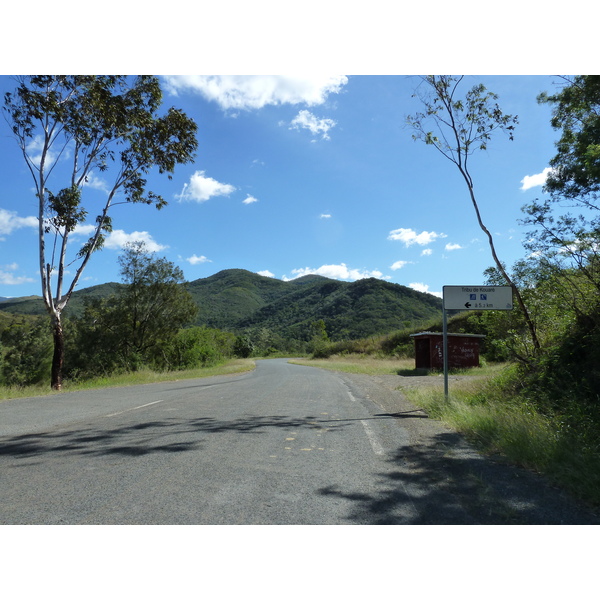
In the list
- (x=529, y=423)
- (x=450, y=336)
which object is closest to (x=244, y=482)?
(x=529, y=423)

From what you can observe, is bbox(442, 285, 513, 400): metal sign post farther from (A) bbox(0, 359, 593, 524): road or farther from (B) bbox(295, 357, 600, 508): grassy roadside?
(A) bbox(0, 359, 593, 524): road

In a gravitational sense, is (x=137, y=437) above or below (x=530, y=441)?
below

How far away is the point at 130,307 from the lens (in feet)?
100

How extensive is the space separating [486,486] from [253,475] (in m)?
2.41

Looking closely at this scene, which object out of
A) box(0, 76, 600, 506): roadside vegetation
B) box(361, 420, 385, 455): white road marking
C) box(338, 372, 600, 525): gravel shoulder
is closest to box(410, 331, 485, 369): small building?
box(0, 76, 600, 506): roadside vegetation

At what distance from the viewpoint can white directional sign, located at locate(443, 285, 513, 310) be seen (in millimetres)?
9477

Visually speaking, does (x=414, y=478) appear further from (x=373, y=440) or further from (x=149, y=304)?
(x=149, y=304)

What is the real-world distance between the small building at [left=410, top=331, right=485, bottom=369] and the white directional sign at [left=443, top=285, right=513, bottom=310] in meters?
19.3

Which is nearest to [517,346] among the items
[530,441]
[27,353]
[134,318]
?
[530,441]

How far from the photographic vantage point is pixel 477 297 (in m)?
9.59

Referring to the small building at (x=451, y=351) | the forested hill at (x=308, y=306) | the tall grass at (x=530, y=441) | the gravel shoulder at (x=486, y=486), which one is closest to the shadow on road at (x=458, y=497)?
the gravel shoulder at (x=486, y=486)

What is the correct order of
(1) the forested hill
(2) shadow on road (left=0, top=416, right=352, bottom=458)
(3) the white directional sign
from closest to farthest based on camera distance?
(2) shadow on road (left=0, top=416, right=352, bottom=458) → (3) the white directional sign → (1) the forested hill

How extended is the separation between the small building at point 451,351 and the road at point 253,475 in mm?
21328

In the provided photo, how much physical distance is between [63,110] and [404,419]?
1622cm
